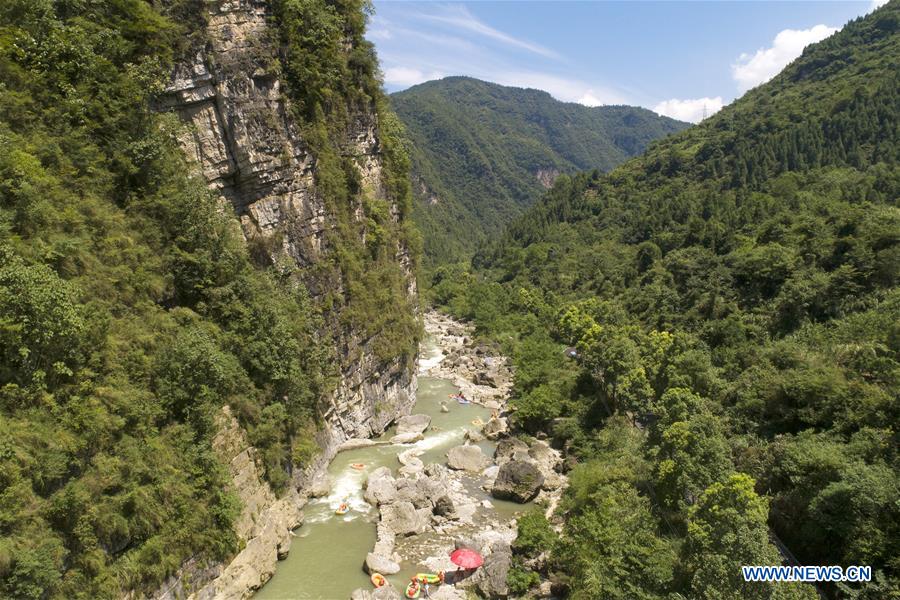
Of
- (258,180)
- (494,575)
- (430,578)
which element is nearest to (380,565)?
(430,578)

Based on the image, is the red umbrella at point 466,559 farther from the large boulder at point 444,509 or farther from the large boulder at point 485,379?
the large boulder at point 485,379

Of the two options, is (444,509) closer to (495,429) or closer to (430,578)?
(430,578)

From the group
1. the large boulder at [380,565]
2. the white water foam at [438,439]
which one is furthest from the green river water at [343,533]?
the large boulder at [380,565]

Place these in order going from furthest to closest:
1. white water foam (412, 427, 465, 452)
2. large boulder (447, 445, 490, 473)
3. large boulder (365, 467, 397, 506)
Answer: white water foam (412, 427, 465, 452)
large boulder (447, 445, 490, 473)
large boulder (365, 467, 397, 506)

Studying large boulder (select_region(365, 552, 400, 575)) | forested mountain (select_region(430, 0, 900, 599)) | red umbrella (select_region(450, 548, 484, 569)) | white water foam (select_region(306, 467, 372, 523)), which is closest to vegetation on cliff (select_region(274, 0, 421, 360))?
white water foam (select_region(306, 467, 372, 523))

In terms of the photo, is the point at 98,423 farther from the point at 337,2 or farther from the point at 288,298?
the point at 337,2

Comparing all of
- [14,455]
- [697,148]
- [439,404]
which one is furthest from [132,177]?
[697,148]

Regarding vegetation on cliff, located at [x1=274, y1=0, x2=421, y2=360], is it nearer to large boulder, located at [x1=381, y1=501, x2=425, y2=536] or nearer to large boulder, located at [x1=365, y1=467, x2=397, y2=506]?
large boulder, located at [x1=365, y1=467, x2=397, y2=506]
